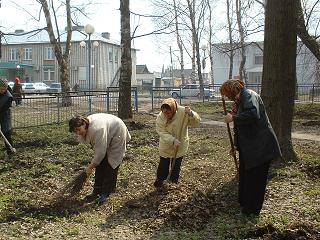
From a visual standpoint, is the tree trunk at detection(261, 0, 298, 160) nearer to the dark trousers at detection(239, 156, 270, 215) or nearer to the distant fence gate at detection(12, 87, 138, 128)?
the dark trousers at detection(239, 156, 270, 215)

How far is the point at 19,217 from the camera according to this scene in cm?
516

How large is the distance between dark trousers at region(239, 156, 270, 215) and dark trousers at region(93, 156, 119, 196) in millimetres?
1730

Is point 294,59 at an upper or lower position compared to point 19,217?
upper

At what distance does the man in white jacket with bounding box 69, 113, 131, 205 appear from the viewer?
212 inches

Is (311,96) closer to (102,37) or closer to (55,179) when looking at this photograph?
(55,179)

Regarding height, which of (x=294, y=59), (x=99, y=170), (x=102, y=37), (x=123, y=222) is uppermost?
(x=102, y=37)

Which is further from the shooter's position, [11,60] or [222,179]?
[11,60]

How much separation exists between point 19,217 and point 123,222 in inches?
47.1

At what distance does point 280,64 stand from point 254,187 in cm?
273

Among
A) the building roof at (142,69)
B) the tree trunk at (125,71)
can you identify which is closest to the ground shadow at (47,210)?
the tree trunk at (125,71)

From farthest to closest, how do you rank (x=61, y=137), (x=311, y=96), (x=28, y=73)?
(x=28, y=73) → (x=311, y=96) → (x=61, y=137)

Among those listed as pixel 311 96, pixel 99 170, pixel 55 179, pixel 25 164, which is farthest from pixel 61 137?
pixel 311 96

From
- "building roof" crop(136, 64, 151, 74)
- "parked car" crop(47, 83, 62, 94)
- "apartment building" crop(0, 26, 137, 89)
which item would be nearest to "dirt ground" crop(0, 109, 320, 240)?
"parked car" crop(47, 83, 62, 94)

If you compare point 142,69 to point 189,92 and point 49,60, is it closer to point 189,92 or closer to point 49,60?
point 49,60
